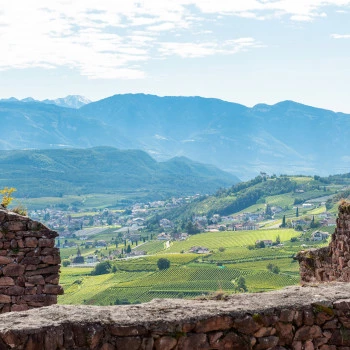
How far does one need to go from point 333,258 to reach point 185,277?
46322 millimetres

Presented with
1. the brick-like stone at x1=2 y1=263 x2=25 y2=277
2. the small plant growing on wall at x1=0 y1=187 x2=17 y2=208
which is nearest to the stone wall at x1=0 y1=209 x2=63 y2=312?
the brick-like stone at x1=2 y1=263 x2=25 y2=277

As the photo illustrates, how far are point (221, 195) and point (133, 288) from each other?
13667cm

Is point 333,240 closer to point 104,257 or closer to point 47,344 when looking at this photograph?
point 47,344

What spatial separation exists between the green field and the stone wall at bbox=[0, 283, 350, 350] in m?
30.2

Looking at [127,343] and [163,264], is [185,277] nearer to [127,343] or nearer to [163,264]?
[163,264]

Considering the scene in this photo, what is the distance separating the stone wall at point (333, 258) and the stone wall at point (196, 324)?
4829mm

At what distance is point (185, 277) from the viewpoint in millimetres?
58094

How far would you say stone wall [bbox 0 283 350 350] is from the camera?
579 centimetres

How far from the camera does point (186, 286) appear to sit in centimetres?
5247

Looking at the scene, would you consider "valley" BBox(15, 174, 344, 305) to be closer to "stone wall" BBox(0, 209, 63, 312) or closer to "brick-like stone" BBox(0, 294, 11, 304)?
"stone wall" BBox(0, 209, 63, 312)

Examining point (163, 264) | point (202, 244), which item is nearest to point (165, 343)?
point (163, 264)

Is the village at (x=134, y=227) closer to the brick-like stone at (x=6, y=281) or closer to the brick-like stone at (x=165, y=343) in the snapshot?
the brick-like stone at (x=6, y=281)

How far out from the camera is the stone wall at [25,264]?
35.4 feet

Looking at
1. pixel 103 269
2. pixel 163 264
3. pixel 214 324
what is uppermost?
pixel 214 324
